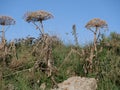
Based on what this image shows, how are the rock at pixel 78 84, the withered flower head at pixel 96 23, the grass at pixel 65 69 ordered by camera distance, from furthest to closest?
the withered flower head at pixel 96 23 → the grass at pixel 65 69 → the rock at pixel 78 84

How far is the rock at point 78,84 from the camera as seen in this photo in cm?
750

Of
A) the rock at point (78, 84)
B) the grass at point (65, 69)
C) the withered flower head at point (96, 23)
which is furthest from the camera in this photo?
the withered flower head at point (96, 23)

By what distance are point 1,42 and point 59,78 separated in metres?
2.40

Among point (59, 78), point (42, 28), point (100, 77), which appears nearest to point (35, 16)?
point (42, 28)

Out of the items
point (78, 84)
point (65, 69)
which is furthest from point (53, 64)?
point (78, 84)

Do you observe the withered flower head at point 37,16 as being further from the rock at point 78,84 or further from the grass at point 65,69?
the rock at point 78,84

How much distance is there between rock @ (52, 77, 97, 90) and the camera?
24.6ft

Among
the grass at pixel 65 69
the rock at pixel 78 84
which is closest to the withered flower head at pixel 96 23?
the grass at pixel 65 69

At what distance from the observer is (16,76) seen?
8.38 m

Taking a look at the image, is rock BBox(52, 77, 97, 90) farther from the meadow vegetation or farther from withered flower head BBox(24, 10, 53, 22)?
withered flower head BBox(24, 10, 53, 22)

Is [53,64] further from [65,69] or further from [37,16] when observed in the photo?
[37,16]

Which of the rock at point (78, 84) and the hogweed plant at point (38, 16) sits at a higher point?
the hogweed plant at point (38, 16)

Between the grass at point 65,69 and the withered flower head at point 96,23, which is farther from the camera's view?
the withered flower head at point 96,23

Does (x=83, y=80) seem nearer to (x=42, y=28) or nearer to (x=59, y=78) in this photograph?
(x=59, y=78)
